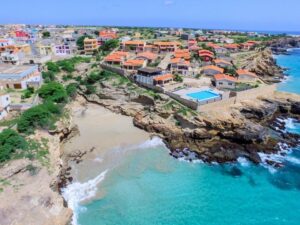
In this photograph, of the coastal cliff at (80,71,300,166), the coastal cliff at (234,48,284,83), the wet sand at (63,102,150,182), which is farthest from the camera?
the coastal cliff at (234,48,284,83)

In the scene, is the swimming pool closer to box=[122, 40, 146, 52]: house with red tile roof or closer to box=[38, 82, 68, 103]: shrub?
box=[38, 82, 68, 103]: shrub

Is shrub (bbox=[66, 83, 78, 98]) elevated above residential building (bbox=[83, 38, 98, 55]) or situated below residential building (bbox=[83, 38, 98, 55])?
below

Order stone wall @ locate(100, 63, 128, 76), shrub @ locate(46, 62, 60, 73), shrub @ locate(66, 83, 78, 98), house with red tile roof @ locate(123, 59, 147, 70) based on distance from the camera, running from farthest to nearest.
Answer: shrub @ locate(46, 62, 60, 73) → house with red tile roof @ locate(123, 59, 147, 70) → stone wall @ locate(100, 63, 128, 76) → shrub @ locate(66, 83, 78, 98)

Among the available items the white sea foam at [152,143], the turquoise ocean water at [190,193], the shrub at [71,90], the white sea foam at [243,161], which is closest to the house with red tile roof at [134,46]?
the shrub at [71,90]

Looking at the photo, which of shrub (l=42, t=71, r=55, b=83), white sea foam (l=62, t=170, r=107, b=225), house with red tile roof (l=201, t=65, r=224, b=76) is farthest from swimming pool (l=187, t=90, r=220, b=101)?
shrub (l=42, t=71, r=55, b=83)

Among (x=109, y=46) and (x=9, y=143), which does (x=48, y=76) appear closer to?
(x=109, y=46)

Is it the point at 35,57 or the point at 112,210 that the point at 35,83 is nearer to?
the point at 35,57
